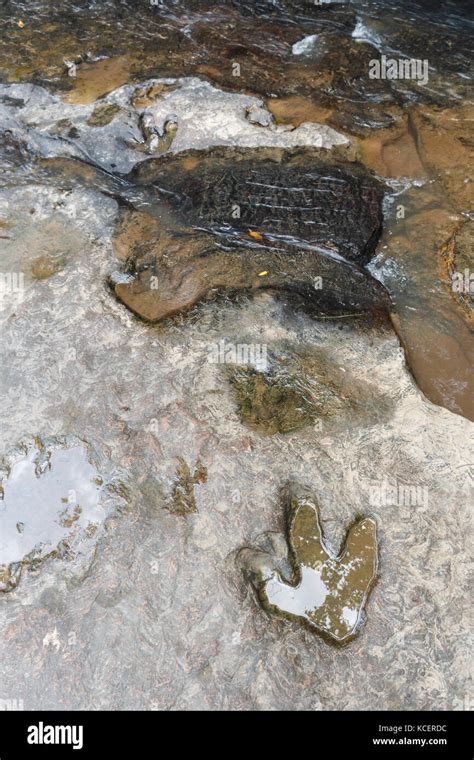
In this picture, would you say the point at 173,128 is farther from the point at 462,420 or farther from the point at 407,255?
the point at 462,420

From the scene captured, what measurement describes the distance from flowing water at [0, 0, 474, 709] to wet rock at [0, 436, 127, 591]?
0.04 feet

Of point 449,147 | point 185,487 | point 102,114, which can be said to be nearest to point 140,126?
point 102,114

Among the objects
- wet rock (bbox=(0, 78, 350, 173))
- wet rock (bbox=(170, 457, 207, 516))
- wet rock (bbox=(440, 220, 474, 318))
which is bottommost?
wet rock (bbox=(170, 457, 207, 516))

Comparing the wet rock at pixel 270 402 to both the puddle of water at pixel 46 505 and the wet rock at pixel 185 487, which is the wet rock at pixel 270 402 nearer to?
the wet rock at pixel 185 487

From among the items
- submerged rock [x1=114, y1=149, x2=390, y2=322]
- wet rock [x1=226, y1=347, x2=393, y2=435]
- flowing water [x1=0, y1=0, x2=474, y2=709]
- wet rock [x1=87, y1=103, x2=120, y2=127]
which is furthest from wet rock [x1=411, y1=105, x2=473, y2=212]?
wet rock [x1=87, y1=103, x2=120, y2=127]

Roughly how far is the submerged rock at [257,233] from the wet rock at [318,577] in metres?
1.61

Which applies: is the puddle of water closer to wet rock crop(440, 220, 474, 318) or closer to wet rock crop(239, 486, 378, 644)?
wet rock crop(239, 486, 378, 644)

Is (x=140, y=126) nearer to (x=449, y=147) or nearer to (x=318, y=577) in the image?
(x=449, y=147)

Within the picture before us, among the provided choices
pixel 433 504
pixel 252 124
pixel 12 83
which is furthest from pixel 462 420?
pixel 12 83

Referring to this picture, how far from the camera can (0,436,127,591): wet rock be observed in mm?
3404

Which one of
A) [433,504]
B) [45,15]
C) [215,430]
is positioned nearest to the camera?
[433,504]

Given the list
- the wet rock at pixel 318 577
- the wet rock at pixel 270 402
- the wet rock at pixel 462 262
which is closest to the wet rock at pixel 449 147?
the wet rock at pixel 462 262

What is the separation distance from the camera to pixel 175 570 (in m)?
3.30
